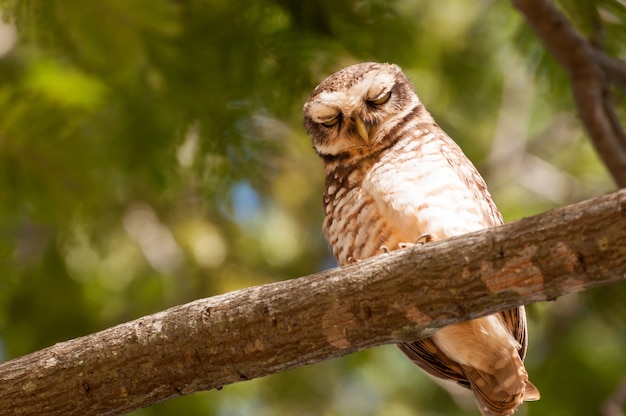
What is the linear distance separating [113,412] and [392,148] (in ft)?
3.96

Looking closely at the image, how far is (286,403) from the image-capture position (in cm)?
497

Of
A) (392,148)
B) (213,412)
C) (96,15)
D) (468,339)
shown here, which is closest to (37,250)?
(213,412)

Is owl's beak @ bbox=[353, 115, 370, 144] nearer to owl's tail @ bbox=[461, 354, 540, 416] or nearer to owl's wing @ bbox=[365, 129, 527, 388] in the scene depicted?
owl's wing @ bbox=[365, 129, 527, 388]

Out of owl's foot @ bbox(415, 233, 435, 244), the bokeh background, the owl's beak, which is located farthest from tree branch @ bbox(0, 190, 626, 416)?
the bokeh background

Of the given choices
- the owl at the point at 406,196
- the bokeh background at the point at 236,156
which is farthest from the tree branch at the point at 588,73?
the owl at the point at 406,196

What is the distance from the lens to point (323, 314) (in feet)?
6.63

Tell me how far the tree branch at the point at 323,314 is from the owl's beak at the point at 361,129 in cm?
85

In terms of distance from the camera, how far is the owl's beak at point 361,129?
2.82 meters

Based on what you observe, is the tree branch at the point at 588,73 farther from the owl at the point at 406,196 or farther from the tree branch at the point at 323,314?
the tree branch at the point at 323,314

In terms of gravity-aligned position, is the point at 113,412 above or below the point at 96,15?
below

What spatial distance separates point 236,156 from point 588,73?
52.9 inches

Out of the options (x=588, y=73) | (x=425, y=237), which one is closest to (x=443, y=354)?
(x=425, y=237)

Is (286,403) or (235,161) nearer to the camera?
(235,161)

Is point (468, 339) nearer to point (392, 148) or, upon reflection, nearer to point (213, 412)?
point (392, 148)
